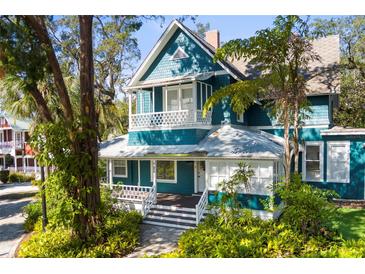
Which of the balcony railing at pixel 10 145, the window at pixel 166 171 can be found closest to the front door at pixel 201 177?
the window at pixel 166 171

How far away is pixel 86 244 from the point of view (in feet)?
26.4

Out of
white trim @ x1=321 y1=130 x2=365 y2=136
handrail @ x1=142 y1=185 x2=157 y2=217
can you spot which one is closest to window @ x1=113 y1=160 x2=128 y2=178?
handrail @ x1=142 y1=185 x2=157 y2=217

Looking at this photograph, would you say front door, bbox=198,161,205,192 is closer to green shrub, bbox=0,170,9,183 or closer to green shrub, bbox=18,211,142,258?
green shrub, bbox=18,211,142,258

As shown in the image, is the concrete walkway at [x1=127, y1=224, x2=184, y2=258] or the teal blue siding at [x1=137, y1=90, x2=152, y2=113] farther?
the teal blue siding at [x1=137, y1=90, x2=152, y2=113]

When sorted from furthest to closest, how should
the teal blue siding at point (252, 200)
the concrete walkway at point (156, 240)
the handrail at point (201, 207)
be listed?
the teal blue siding at point (252, 200)
the handrail at point (201, 207)
the concrete walkway at point (156, 240)

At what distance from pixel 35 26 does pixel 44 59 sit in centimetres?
87

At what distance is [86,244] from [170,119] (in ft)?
21.8

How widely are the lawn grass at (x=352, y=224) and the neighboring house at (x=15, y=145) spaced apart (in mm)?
31466

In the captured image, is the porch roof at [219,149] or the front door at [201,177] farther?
the front door at [201,177]

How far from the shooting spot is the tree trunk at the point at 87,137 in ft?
25.7

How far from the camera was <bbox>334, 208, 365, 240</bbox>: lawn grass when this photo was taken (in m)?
8.50

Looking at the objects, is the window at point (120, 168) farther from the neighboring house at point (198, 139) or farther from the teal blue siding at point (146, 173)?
the teal blue siding at point (146, 173)

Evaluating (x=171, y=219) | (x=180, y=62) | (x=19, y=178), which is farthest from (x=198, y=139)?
(x=19, y=178)

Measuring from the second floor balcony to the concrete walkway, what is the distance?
4.58m
